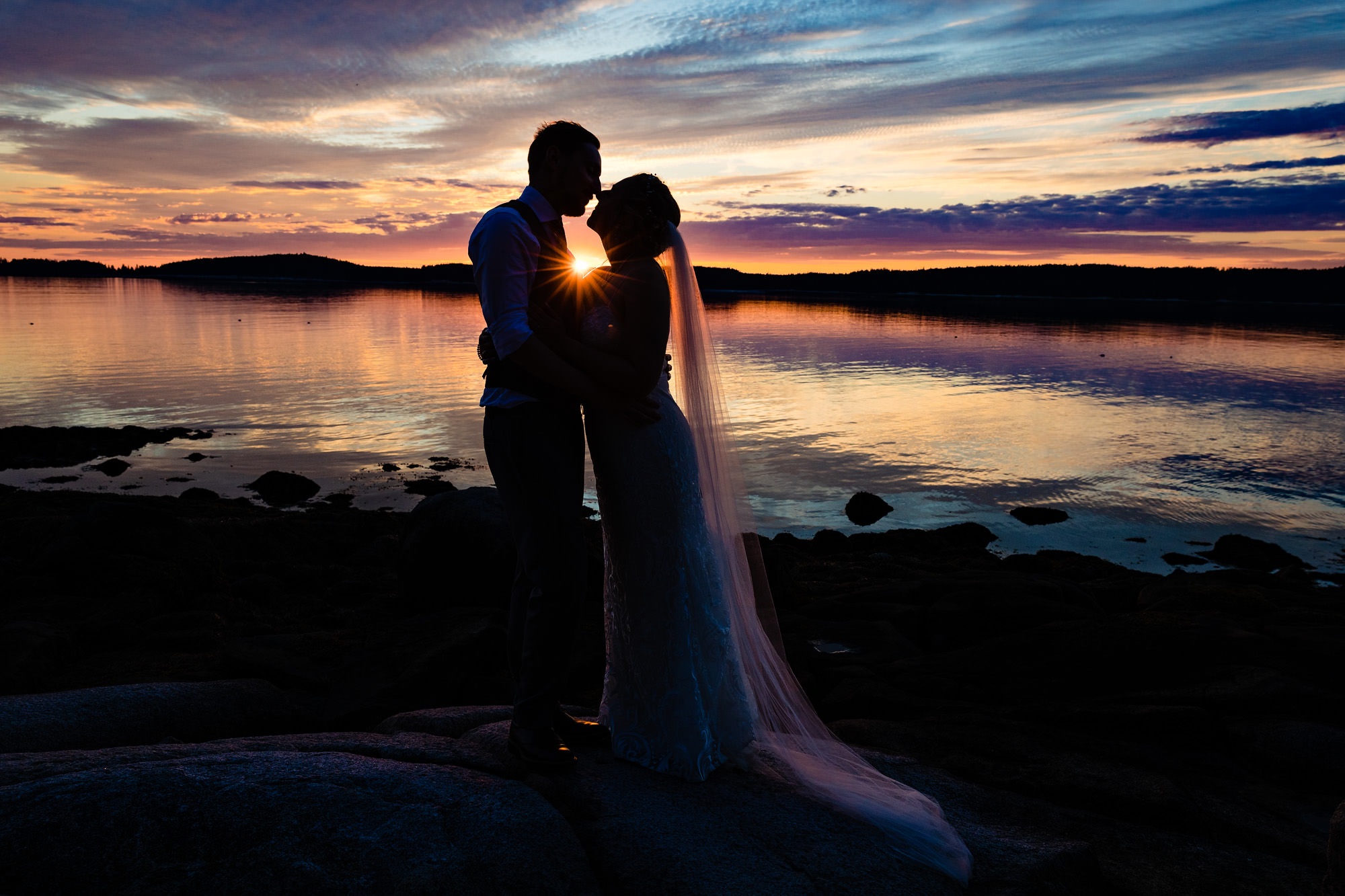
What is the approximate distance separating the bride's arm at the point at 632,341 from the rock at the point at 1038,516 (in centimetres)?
1455

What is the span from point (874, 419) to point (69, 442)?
2346 centimetres

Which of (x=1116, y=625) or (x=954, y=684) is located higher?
(x=1116, y=625)

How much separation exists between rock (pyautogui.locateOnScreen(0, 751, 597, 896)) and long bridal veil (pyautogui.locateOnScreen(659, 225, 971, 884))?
1.33 metres

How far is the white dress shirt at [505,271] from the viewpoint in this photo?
325 centimetres

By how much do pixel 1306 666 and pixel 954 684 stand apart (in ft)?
8.19

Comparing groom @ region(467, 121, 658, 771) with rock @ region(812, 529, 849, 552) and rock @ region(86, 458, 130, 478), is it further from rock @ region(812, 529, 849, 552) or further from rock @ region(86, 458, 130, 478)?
rock @ region(86, 458, 130, 478)

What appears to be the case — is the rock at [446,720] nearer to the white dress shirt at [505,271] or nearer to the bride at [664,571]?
the bride at [664,571]

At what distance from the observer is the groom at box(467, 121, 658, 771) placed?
10.8 ft

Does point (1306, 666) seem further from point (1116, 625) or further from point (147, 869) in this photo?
point (147, 869)

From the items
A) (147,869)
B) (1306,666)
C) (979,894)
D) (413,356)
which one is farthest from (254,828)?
(413,356)

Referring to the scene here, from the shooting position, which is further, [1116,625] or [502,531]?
[502,531]

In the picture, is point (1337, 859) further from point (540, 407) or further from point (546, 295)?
point (546, 295)

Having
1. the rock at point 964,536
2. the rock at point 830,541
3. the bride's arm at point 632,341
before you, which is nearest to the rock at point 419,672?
the bride's arm at point 632,341

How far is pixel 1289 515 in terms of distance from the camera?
16672 mm
